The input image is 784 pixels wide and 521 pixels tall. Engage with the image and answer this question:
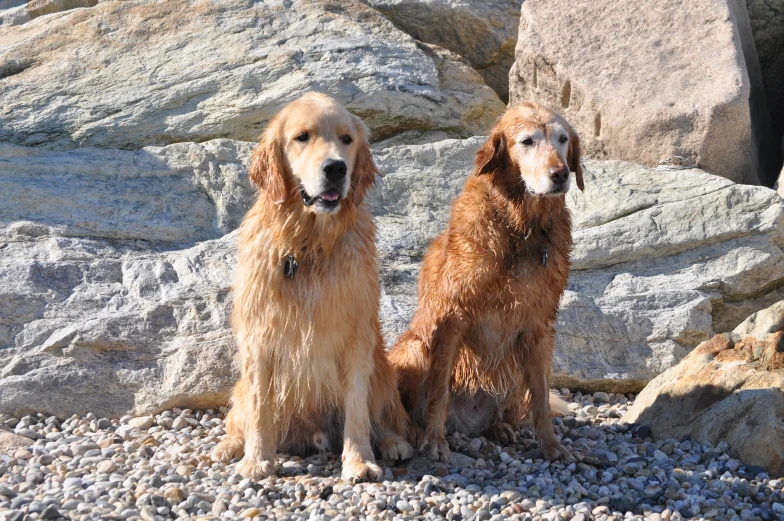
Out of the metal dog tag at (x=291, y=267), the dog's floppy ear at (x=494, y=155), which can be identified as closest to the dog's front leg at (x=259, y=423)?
the metal dog tag at (x=291, y=267)

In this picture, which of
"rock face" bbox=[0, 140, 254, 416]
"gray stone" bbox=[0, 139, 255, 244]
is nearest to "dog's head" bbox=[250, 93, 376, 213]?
"rock face" bbox=[0, 140, 254, 416]

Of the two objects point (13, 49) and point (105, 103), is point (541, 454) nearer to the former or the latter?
point (105, 103)

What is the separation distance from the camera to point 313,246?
14.8 feet

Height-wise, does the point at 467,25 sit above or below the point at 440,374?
above

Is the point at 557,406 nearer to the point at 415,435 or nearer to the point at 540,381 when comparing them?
the point at 540,381

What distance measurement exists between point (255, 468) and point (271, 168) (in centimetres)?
158

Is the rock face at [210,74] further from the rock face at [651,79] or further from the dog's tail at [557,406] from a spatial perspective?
the dog's tail at [557,406]

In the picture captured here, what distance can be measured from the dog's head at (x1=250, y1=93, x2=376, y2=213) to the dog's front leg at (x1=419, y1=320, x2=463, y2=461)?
100 centimetres

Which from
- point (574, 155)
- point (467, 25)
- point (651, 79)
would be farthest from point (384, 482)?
point (467, 25)

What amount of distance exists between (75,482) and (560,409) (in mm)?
3016

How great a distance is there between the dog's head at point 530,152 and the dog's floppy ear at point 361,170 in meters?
0.77

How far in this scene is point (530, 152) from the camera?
16.0ft

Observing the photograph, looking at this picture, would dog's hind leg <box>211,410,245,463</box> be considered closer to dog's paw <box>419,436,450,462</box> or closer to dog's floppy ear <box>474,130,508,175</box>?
dog's paw <box>419,436,450,462</box>

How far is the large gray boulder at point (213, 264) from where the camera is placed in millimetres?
5707
